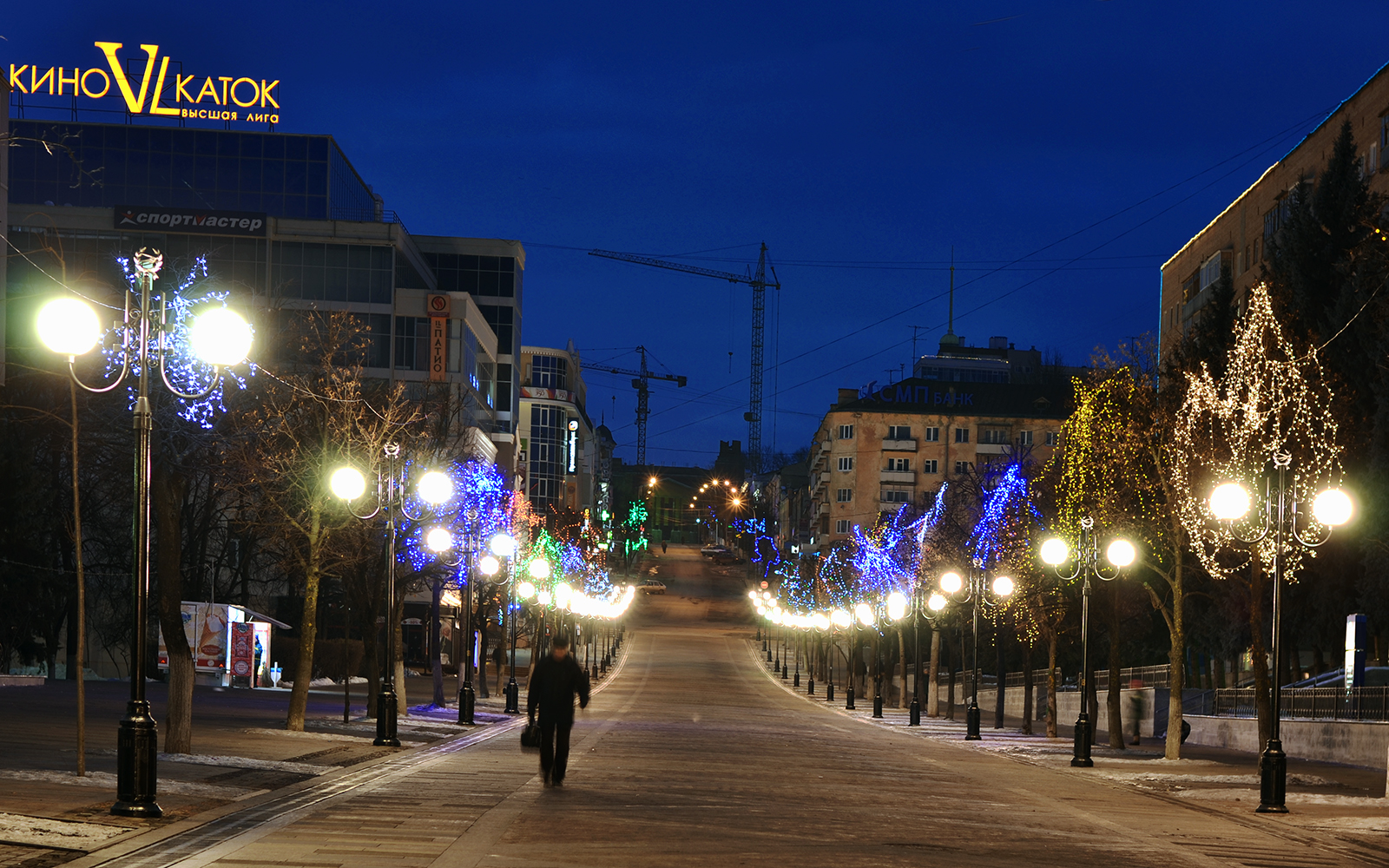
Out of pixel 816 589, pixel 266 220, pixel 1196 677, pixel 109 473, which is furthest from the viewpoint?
pixel 266 220

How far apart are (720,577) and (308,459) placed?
14620cm

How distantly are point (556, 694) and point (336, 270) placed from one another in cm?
8339

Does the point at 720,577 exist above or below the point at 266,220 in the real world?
below

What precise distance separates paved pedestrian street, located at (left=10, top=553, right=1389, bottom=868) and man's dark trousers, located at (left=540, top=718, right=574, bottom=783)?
261mm

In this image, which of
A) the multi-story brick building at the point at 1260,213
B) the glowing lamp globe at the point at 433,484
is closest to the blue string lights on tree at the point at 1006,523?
the multi-story brick building at the point at 1260,213

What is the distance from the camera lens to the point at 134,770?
1484cm

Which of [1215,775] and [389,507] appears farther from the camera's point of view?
[389,507]

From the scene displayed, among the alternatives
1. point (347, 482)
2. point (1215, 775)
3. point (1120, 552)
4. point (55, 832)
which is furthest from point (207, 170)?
point (55, 832)

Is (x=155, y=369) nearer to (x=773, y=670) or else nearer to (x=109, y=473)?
(x=109, y=473)

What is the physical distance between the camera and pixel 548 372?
19575 cm

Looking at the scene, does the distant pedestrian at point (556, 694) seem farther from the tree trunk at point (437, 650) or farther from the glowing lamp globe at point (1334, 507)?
the tree trunk at point (437, 650)

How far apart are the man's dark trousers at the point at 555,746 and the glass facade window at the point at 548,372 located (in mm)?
174714

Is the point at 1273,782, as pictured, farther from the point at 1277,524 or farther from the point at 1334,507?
the point at 1334,507

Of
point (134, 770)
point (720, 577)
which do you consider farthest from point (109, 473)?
point (720, 577)
